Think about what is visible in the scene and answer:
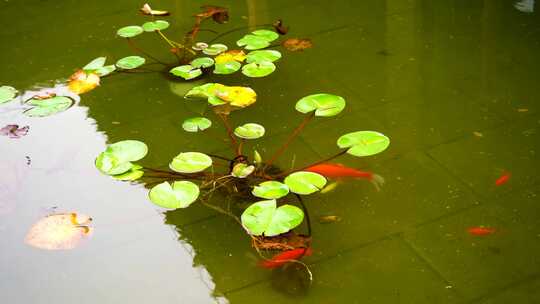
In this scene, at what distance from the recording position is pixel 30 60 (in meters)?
2.94

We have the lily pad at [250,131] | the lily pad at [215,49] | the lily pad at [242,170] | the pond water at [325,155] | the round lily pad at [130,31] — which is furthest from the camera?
the round lily pad at [130,31]

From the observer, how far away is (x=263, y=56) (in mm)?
2734

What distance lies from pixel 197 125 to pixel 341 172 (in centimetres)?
53

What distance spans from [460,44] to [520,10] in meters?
0.38

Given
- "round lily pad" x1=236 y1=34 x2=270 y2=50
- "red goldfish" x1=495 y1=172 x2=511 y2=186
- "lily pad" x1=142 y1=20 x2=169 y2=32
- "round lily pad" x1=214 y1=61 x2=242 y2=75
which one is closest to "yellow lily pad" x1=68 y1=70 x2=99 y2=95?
"lily pad" x1=142 y1=20 x2=169 y2=32

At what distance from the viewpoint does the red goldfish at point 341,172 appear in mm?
2154

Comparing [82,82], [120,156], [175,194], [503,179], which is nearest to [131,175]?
[120,156]

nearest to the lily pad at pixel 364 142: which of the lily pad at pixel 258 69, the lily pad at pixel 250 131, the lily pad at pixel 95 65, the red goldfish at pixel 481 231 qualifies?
the lily pad at pixel 250 131

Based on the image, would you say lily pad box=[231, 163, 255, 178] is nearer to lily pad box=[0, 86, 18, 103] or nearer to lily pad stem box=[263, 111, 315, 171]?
lily pad stem box=[263, 111, 315, 171]

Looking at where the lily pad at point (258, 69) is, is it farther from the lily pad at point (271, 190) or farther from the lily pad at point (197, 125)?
the lily pad at point (271, 190)

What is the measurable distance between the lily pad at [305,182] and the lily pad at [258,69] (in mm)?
641

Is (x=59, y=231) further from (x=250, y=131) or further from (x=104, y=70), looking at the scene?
(x=104, y=70)

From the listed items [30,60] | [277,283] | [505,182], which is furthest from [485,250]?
[30,60]

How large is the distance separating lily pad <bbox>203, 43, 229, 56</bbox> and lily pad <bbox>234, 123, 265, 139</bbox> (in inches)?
20.8
